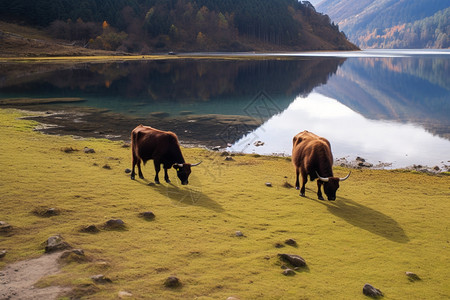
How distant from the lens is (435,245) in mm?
9844

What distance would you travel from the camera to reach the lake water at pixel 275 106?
25125 millimetres

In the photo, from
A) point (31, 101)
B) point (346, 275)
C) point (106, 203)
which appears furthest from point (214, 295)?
point (31, 101)

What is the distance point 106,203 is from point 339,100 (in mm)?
41232

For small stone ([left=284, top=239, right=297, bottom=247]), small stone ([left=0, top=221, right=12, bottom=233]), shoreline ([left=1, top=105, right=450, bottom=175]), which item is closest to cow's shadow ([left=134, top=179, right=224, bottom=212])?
small stone ([left=284, top=239, right=297, bottom=247])

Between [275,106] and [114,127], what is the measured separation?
19.1 m

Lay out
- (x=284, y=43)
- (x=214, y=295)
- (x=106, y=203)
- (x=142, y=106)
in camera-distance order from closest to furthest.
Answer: (x=214, y=295)
(x=106, y=203)
(x=142, y=106)
(x=284, y=43)

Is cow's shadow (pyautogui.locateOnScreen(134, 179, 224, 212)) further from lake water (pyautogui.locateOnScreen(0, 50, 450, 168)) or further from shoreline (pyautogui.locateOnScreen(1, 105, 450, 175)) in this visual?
lake water (pyautogui.locateOnScreen(0, 50, 450, 168))

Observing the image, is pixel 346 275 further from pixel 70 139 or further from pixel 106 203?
pixel 70 139

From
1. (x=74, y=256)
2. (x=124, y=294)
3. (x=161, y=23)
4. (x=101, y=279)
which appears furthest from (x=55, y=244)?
(x=161, y=23)

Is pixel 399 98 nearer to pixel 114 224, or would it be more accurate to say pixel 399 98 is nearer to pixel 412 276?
pixel 412 276

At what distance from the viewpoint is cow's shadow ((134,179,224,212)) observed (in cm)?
1212

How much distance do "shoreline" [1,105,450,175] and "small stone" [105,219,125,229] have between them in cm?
1120

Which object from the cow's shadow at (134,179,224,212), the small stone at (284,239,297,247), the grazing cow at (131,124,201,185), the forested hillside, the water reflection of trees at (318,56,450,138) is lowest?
the water reflection of trees at (318,56,450,138)

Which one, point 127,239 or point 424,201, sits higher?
point 127,239
